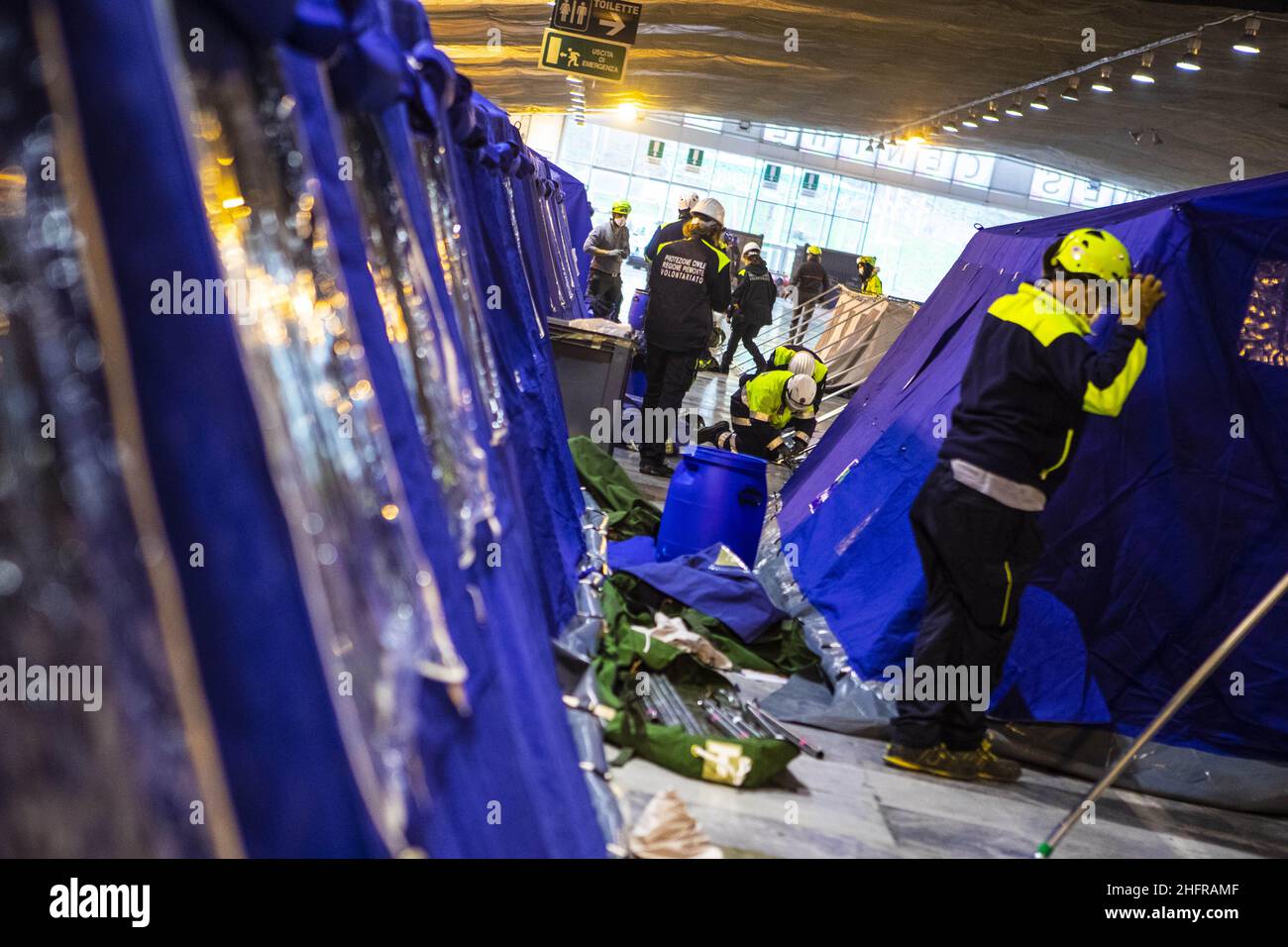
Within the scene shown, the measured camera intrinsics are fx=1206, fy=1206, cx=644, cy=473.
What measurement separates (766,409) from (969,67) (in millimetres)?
3775

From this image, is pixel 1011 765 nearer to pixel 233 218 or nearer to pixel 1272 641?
pixel 1272 641

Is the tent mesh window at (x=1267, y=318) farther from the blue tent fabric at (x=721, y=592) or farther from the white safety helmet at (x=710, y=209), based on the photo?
the white safety helmet at (x=710, y=209)

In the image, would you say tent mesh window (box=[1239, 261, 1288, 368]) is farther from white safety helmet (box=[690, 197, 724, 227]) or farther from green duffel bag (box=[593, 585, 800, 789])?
white safety helmet (box=[690, 197, 724, 227])

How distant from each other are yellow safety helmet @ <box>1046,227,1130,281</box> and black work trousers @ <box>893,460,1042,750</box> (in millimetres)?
803

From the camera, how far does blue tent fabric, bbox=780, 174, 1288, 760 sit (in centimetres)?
442

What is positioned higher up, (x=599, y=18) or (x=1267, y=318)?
(x=599, y=18)

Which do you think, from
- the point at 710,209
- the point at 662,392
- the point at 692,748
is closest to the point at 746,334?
the point at 710,209

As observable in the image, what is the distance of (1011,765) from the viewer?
165 inches

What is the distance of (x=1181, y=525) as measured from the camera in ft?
14.7

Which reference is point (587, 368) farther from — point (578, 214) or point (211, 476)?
point (578, 214)

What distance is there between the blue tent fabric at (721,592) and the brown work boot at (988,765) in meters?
1.08

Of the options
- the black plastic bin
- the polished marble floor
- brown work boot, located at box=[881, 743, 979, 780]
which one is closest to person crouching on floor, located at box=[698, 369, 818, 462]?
the black plastic bin
